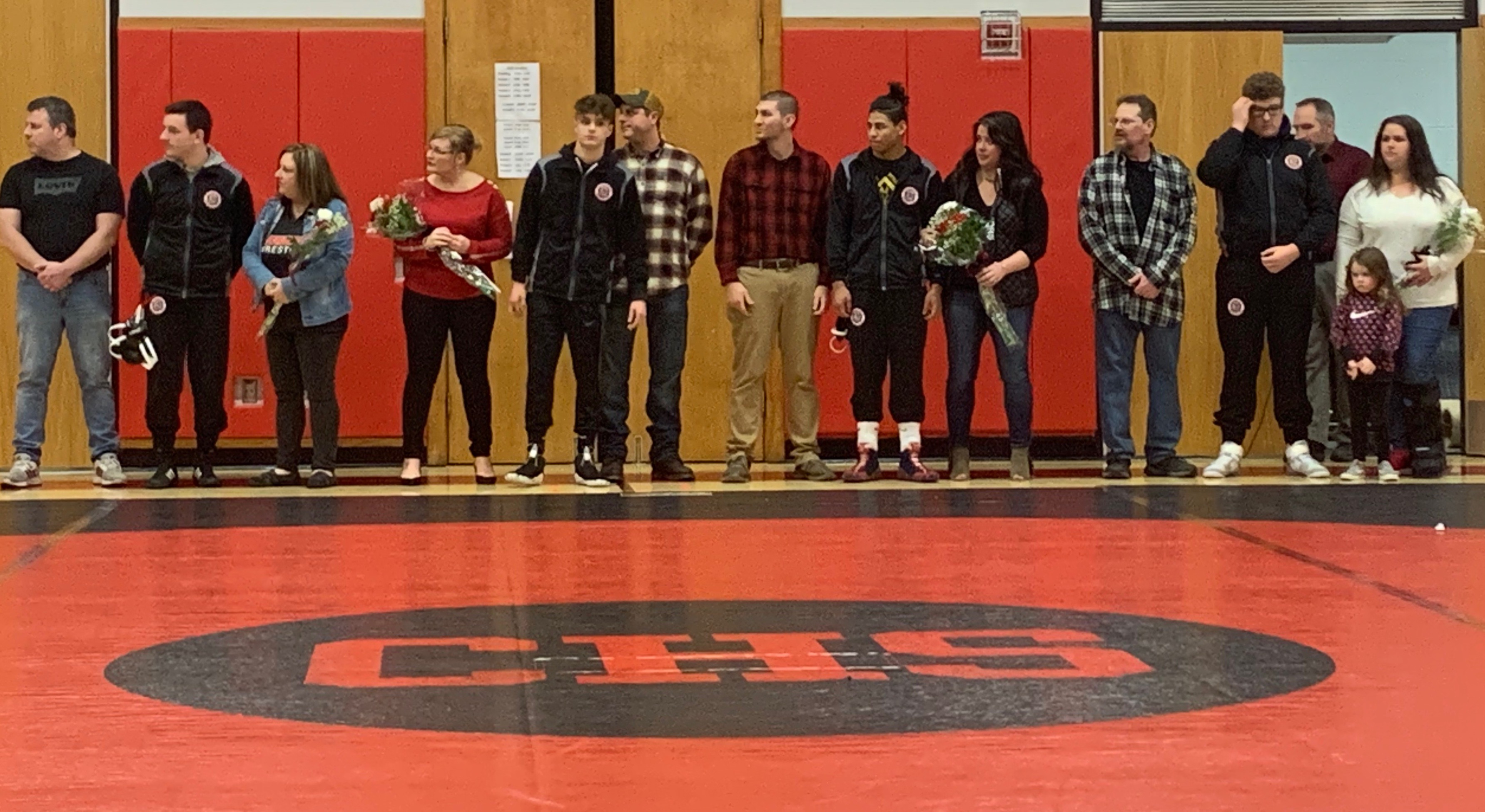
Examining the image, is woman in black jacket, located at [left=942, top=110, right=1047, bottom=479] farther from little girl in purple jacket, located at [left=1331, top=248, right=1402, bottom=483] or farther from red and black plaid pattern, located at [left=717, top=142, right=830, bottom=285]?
little girl in purple jacket, located at [left=1331, top=248, right=1402, bottom=483]

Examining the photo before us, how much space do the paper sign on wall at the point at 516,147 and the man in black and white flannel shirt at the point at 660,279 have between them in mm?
1307

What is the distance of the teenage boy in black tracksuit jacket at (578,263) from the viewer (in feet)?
28.8

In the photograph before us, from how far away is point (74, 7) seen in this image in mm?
10250

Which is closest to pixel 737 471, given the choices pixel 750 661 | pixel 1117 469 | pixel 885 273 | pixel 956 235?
pixel 885 273

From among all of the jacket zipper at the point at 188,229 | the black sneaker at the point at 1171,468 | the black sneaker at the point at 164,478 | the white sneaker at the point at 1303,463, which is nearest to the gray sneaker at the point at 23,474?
the black sneaker at the point at 164,478

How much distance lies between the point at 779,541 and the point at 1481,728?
3.25 meters

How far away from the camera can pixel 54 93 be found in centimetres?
1023

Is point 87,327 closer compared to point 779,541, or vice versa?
Answer: point 779,541

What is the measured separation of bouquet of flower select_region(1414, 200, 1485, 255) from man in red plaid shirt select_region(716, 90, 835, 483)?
2.57m

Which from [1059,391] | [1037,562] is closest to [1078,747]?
[1037,562]

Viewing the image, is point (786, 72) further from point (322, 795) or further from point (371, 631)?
point (322, 795)

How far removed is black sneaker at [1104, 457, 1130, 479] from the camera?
352 inches

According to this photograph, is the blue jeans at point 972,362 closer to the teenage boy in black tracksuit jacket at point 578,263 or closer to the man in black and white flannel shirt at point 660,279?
the man in black and white flannel shirt at point 660,279

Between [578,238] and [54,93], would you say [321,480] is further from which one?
[54,93]
